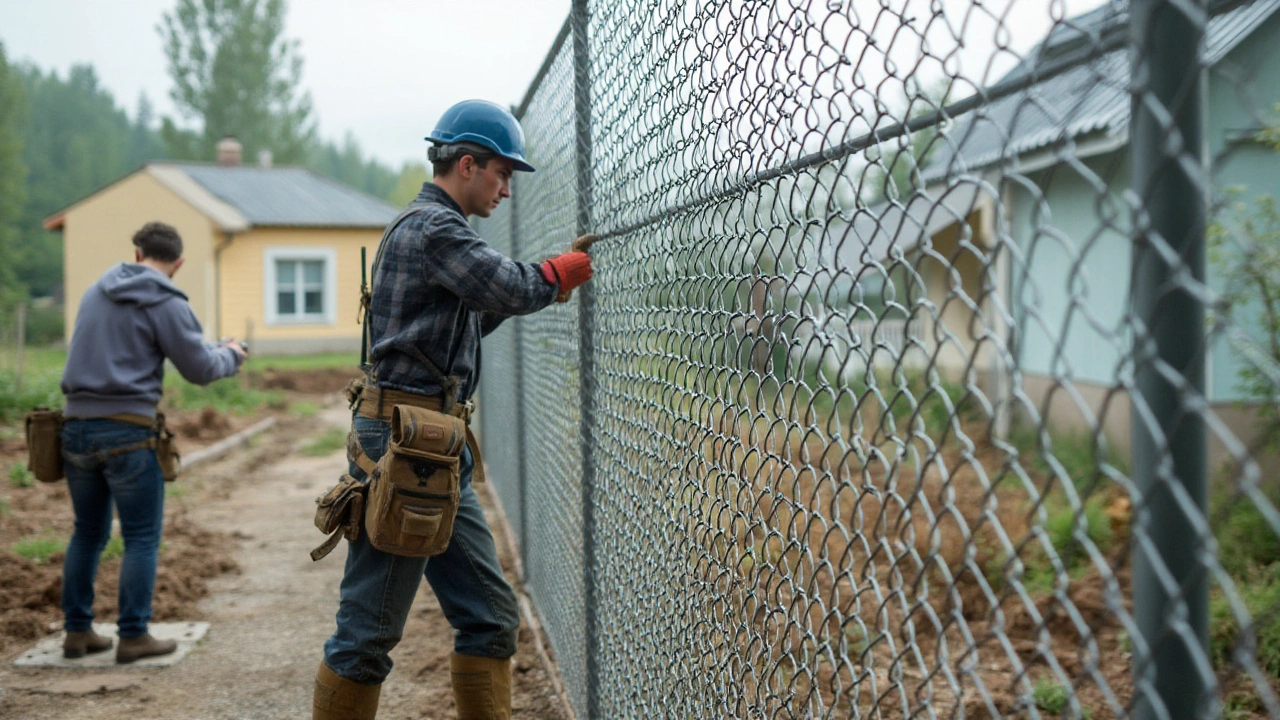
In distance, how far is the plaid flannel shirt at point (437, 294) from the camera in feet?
9.70

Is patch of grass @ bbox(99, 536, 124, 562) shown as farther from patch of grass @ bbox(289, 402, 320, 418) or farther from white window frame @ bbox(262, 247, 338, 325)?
white window frame @ bbox(262, 247, 338, 325)

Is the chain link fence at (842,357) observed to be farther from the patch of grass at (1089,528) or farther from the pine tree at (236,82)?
the pine tree at (236,82)

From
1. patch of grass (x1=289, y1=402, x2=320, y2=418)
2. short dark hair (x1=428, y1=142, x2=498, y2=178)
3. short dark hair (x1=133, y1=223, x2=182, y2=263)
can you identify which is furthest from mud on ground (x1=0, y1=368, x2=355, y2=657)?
patch of grass (x1=289, y1=402, x2=320, y2=418)

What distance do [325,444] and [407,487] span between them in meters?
9.96

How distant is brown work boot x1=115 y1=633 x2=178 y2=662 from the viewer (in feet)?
16.1

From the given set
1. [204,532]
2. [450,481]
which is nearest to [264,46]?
[204,532]

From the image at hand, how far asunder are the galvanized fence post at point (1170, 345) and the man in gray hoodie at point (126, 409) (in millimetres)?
4520

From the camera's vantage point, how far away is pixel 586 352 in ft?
11.6

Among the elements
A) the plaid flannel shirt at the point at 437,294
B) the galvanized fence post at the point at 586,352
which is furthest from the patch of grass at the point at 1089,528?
the plaid flannel shirt at the point at 437,294

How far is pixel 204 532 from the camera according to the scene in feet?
25.4

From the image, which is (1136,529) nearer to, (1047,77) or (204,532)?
(1047,77)

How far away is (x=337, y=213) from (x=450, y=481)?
26.1 m

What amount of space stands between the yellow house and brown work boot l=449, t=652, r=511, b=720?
22957 millimetres

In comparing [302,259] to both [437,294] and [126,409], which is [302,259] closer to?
[126,409]
